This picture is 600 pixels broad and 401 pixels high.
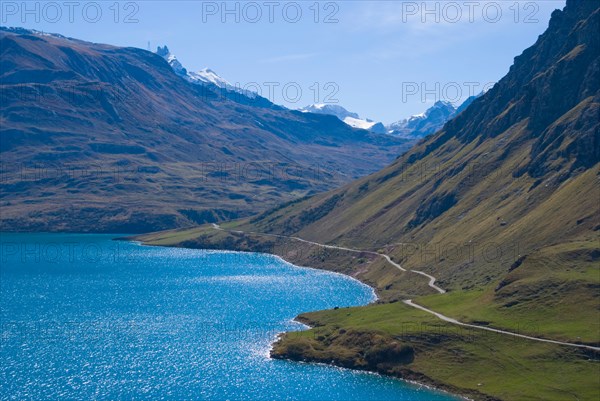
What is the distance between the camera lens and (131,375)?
144m

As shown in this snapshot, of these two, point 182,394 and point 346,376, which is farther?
point 346,376

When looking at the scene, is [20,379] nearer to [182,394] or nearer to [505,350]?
[182,394]

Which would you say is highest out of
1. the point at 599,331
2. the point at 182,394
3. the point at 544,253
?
the point at 544,253

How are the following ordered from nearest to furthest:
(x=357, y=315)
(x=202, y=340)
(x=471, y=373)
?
(x=471, y=373), (x=202, y=340), (x=357, y=315)

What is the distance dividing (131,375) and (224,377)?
62.8 feet

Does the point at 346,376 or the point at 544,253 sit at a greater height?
the point at 544,253

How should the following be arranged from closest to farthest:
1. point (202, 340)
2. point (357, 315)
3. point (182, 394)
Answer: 1. point (182, 394)
2. point (202, 340)
3. point (357, 315)

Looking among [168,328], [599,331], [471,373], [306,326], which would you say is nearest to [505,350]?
[471,373]

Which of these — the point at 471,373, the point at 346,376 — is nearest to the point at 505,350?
the point at 471,373

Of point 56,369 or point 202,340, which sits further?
point 202,340

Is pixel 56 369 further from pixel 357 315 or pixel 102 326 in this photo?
pixel 357 315

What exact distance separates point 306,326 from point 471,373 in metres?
58.1

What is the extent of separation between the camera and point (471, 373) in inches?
5620

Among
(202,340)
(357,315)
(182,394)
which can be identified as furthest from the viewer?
(357,315)
